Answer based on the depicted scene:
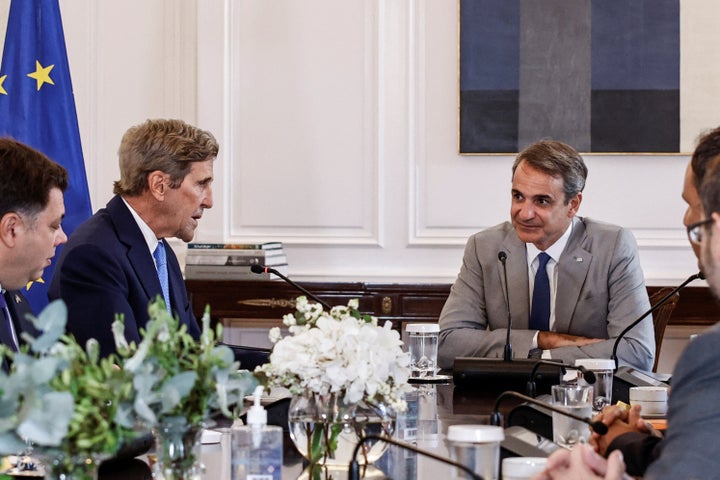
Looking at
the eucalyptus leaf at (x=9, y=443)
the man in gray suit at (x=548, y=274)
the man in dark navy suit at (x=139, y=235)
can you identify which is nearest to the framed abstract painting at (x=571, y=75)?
the man in gray suit at (x=548, y=274)

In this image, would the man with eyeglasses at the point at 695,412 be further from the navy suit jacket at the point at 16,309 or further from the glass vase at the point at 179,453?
the navy suit jacket at the point at 16,309

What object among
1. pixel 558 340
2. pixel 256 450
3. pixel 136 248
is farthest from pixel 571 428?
pixel 136 248

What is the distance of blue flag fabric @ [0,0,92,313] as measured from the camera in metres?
4.68

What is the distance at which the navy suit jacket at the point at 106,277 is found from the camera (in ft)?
10.5

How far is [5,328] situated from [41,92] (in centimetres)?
221

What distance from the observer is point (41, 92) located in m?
4.73

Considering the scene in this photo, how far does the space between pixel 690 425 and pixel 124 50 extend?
14.1 ft

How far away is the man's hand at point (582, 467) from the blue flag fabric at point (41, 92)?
3.36 metres

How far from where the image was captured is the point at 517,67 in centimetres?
508

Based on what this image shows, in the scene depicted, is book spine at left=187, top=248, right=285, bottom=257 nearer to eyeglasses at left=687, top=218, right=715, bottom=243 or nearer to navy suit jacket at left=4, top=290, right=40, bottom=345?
navy suit jacket at left=4, top=290, right=40, bottom=345

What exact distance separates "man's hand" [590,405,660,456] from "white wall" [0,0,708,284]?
2.86 m

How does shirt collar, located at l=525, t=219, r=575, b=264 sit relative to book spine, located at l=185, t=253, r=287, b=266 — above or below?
above

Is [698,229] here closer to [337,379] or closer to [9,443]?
→ [337,379]

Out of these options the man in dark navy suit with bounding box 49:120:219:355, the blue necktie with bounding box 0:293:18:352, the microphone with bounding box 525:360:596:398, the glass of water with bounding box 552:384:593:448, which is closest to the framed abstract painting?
the man in dark navy suit with bounding box 49:120:219:355
